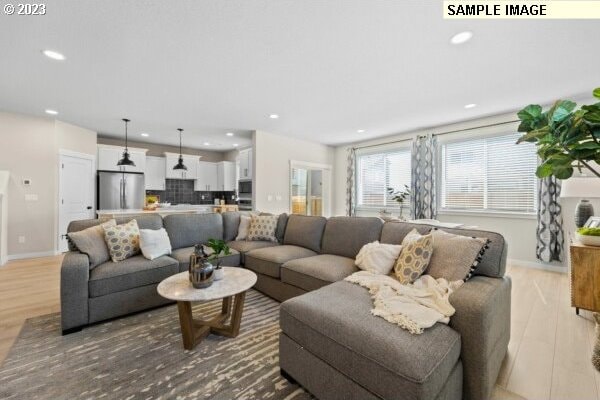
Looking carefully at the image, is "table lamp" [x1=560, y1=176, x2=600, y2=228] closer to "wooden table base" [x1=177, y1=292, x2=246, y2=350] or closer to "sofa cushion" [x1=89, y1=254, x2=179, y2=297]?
"wooden table base" [x1=177, y1=292, x2=246, y2=350]

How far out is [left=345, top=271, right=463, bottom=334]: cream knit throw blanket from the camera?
52.3 inches

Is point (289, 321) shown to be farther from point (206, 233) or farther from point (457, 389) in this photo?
point (206, 233)

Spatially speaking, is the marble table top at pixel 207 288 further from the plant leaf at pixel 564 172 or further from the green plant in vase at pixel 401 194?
the green plant in vase at pixel 401 194

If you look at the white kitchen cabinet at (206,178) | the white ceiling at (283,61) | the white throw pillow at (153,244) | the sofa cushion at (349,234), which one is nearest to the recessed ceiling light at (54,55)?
the white ceiling at (283,61)

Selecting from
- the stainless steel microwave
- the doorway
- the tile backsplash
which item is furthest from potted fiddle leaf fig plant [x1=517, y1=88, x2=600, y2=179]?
the tile backsplash

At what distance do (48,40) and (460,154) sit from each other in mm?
5868

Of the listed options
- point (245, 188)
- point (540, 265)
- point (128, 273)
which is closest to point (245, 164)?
point (245, 188)

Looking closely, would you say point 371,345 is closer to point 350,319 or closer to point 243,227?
point 350,319

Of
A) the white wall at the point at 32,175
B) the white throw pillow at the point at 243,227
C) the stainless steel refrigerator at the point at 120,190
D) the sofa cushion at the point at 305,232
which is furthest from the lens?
the stainless steel refrigerator at the point at 120,190

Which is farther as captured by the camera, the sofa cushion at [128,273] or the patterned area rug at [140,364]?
the sofa cushion at [128,273]

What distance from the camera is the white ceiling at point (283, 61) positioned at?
192cm

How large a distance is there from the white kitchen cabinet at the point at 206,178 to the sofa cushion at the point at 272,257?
5.06m

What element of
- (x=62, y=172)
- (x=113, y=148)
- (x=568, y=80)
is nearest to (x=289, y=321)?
(x=568, y=80)

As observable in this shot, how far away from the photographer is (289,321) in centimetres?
155
